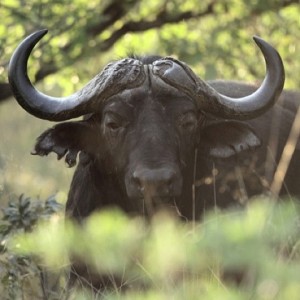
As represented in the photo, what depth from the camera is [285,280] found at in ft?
9.13

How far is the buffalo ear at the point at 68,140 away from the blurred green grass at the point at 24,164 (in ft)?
2.39

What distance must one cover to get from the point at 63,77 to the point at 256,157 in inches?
141

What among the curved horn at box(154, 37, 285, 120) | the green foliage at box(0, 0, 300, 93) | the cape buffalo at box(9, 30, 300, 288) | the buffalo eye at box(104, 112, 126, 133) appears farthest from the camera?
the green foliage at box(0, 0, 300, 93)

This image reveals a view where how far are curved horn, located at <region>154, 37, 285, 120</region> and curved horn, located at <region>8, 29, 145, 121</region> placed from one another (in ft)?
0.60

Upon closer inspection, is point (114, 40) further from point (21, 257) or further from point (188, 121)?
point (21, 257)

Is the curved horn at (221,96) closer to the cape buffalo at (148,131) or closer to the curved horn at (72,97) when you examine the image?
the cape buffalo at (148,131)

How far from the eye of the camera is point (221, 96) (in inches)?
251

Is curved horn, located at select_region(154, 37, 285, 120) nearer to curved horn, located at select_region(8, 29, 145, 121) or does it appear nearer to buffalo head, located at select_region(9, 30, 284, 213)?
buffalo head, located at select_region(9, 30, 284, 213)

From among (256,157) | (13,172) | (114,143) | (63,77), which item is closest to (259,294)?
(114,143)

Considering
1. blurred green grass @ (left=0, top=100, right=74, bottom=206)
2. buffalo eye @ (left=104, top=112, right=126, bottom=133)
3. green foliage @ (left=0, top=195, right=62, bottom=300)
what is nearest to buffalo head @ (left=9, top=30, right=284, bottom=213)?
buffalo eye @ (left=104, top=112, right=126, bottom=133)

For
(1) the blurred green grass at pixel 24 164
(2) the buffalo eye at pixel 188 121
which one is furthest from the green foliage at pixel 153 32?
(2) the buffalo eye at pixel 188 121

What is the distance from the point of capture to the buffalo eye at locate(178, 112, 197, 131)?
6.01m

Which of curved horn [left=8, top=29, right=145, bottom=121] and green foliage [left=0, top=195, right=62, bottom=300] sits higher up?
curved horn [left=8, top=29, right=145, bottom=121]

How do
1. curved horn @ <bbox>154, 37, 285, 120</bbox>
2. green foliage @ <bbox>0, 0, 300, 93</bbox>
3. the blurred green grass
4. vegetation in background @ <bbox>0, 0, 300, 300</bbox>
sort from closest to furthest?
vegetation in background @ <bbox>0, 0, 300, 300</bbox>
curved horn @ <bbox>154, 37, 285, 120</bbox>
the blurred green grass
green foliage @ <bbox>0, 0, 300, 93</bbox>
